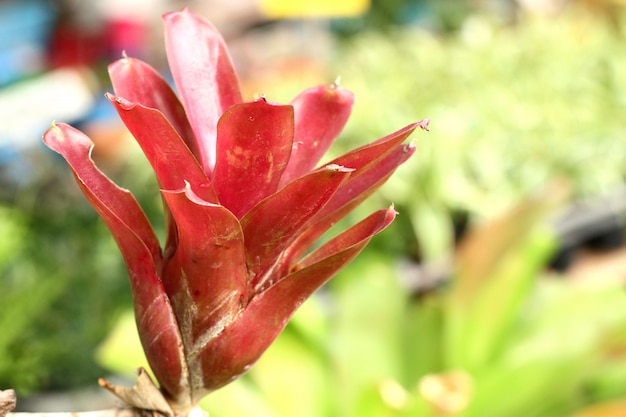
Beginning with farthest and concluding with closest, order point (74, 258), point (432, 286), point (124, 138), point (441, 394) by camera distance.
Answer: point (124, 138) < point (432, 286) < point (74, 258) < point (441, 394)

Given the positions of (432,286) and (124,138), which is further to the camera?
(124,138)

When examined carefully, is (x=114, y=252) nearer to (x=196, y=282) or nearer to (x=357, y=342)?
(x=357, y=342)

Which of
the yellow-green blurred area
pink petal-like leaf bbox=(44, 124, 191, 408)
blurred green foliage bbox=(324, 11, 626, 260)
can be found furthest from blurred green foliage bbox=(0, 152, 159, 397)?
pink petal-like leaf bbox=(44, 124, 191, 408)

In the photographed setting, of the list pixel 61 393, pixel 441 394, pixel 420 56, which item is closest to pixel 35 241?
pixel 61 393

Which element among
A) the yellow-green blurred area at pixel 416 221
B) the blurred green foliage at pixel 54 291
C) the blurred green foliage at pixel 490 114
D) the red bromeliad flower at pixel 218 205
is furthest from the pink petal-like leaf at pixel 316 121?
the blurred green foliage at pixel 490 114

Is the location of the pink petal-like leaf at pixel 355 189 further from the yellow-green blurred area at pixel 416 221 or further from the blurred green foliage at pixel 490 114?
the blurred green foliage at pixel 490 114

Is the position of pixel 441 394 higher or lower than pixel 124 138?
lower
